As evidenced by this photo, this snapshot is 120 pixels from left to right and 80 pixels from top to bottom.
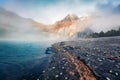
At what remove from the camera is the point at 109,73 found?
13969mm

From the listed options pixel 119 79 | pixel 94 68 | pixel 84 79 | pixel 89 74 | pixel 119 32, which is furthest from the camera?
pixel 119 32

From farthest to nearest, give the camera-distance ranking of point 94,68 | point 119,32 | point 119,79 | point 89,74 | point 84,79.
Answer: point 119,32 < point 94,68 < point 89,74 < point 84,79 < point 119,79

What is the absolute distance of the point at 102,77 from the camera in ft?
42.8

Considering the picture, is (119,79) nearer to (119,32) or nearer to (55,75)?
(55,75)

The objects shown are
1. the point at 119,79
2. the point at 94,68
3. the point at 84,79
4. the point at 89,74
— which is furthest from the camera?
the point at 94,68

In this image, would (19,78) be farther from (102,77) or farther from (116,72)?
(116,72)

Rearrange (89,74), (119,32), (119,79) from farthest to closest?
(119,32) → (89,74) → (119,79)

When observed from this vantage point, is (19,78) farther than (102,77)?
Yes

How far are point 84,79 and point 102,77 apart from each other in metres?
1.74

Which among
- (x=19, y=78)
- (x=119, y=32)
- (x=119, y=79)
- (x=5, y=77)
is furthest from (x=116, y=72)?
(x=119, y=32)

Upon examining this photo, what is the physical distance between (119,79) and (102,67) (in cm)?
350

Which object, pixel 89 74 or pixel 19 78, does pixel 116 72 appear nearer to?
pixel 89 74

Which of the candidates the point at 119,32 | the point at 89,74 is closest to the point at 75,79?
the point at 89,74

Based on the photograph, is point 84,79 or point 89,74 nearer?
point 84,79
